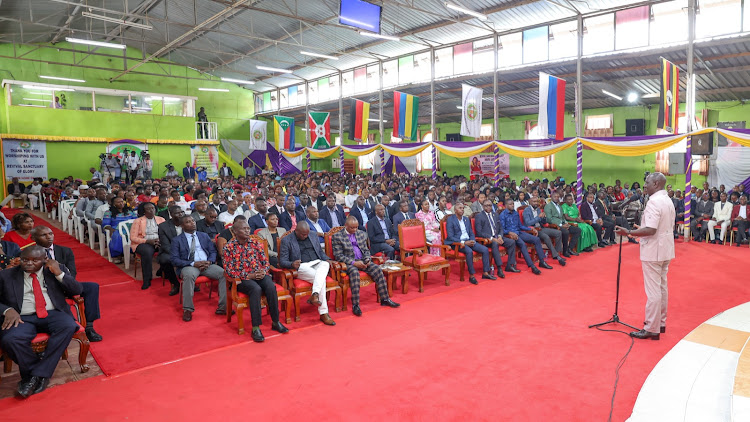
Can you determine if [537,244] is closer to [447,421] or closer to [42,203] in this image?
[447,421]

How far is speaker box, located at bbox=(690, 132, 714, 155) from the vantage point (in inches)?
364

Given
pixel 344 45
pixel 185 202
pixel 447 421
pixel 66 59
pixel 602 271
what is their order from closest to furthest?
1. pixel 447 421
2. pixel 602 271
3. pixel 185 202
4. pixel 344 45
5. pixel 66 59

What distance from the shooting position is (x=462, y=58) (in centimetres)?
1551

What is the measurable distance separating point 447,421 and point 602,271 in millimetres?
5293

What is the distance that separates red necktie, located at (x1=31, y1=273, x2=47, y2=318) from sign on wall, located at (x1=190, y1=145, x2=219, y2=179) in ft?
57.1

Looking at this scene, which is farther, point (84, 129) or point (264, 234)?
point (84, 129)

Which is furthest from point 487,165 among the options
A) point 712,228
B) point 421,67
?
point 712,228

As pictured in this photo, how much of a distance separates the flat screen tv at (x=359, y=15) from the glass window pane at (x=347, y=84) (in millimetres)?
10772

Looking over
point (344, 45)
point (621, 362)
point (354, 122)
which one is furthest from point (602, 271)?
point (344, 45)

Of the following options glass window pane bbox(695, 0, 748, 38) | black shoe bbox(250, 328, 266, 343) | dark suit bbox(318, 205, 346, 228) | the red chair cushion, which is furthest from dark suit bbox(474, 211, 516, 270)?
glass window pane bbox(695, 0, 748, 38)

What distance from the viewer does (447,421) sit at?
2.85 metres

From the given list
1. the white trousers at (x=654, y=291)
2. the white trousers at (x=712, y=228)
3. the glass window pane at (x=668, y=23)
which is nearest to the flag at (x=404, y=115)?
the glass window pane at (x=668, y=23)

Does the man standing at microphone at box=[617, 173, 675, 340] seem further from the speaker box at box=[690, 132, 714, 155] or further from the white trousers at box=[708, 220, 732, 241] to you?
the white trousers at box=[708, 220, 732, 241]

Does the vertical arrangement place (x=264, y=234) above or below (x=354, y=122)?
below
